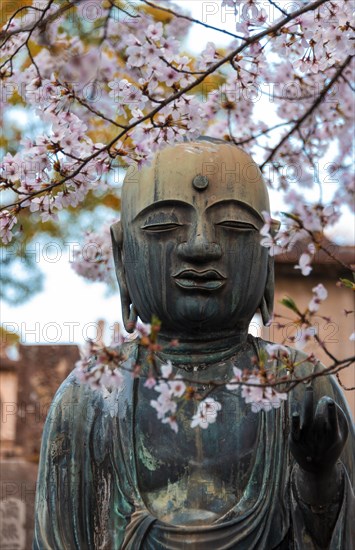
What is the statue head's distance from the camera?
20.4 feet

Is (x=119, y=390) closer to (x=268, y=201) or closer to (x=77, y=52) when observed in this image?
(x=268, y=201)

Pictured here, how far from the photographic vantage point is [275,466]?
19.9 feet

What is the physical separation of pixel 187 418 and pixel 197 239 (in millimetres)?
753

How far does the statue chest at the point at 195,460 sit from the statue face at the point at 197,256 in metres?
0.36

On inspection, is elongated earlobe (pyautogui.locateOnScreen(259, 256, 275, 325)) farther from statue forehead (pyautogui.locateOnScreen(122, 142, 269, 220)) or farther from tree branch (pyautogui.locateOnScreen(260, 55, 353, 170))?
tree branch (pyautogui.locateOnScreen(260, 55, 353, 170))

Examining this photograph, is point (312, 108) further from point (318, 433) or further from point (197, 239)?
point (318, 433)

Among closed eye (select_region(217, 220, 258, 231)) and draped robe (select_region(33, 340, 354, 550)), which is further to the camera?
closed eye (select_region(217, 220, 258, 231))

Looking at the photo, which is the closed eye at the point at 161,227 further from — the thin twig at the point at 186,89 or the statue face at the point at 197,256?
the thin twig at the point at 186,89

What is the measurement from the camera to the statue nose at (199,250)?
614cm

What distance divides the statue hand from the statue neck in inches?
36.0

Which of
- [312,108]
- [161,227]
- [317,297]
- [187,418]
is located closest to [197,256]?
[161,227]

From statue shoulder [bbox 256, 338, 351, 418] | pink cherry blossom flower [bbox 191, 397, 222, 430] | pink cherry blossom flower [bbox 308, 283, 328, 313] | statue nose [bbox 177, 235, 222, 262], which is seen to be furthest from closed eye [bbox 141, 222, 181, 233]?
pink cherry blossom flower [bbox 308, 283, 328, 313]

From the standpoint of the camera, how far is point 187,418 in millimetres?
6199

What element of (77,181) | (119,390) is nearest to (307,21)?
(77,181)
